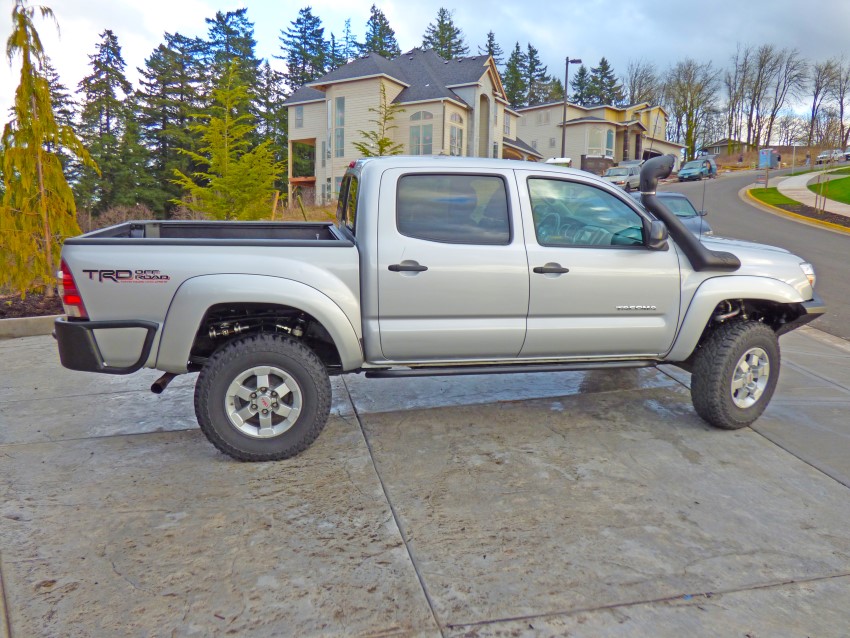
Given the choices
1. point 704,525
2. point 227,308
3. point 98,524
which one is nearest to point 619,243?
point 704,525

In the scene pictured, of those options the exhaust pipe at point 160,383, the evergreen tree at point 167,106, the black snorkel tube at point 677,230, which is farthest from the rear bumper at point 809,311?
the evergreen tree at point 167,106

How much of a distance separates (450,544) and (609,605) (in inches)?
32.3

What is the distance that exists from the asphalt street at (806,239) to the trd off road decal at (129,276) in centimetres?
413

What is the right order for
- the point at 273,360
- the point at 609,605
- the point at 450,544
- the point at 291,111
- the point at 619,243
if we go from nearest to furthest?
the point at 609,605 < the point at 450,544 < the point at 273,360 < the point at 619,243 < the point at 291,111

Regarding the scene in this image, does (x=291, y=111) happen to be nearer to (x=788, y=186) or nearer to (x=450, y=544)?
(x=788, y=186)

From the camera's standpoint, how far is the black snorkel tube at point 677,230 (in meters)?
4.70

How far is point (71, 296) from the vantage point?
3.91 metres

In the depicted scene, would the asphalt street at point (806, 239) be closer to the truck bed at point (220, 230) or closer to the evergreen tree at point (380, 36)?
the truck bed at point (220, 230)

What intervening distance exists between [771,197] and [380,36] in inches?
1914

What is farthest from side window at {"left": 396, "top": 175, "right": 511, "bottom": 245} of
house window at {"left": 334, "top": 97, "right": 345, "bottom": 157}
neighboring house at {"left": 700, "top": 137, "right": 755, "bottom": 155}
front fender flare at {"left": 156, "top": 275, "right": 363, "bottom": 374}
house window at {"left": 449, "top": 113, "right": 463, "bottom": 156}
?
neighboring house at {"left": 700, "top": 137, "right": 755, "bottom": 155}

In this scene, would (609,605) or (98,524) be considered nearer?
(609,605)

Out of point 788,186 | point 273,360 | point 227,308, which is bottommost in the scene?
point 273,360

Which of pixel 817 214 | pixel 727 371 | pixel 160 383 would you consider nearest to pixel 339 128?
pixel 817 214

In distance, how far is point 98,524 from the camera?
3482 mm
